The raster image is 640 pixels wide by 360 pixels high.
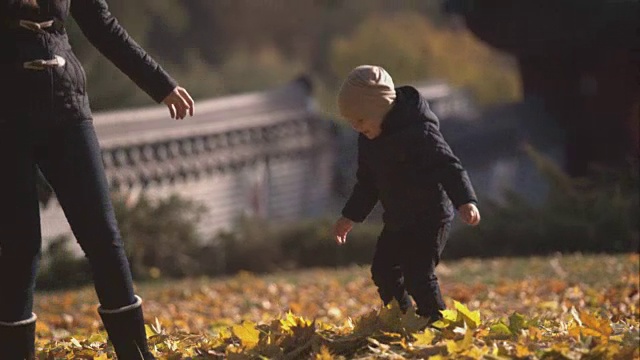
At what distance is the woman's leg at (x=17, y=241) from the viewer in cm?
462

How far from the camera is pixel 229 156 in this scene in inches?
766

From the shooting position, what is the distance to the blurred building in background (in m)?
17.0

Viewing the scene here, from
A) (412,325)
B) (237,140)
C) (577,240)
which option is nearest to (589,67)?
(577,240)

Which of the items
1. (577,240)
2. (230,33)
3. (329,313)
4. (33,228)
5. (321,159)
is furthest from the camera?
(230,33)

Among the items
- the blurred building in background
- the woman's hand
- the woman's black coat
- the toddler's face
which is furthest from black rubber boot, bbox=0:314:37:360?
the blurred building in background

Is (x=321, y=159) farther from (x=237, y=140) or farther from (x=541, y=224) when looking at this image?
(x=541, y=224)

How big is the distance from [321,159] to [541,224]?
8.05 m

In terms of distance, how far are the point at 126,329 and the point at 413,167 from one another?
1.30 m

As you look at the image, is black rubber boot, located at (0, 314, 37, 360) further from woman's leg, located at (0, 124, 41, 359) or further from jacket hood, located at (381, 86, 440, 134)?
jacket hood, located at (381, 86, 440, 134)

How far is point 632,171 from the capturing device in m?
14.2

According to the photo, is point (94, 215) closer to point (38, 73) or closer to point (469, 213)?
point (38, 73)

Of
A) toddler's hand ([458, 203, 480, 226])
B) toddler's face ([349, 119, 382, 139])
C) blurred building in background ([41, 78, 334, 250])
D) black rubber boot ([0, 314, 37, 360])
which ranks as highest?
toddler's face ([349, 119, 382, 139])

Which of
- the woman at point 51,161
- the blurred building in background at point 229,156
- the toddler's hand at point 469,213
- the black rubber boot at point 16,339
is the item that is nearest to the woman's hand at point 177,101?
the woman at point 51,161

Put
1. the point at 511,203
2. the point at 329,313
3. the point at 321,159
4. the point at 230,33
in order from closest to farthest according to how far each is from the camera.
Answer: the point at 329,313
the point at 511,203
the point at 321,159
the point at 230,33
